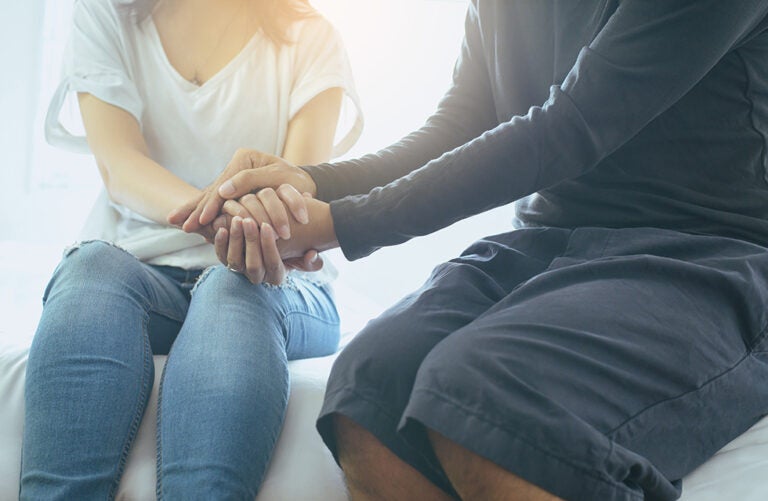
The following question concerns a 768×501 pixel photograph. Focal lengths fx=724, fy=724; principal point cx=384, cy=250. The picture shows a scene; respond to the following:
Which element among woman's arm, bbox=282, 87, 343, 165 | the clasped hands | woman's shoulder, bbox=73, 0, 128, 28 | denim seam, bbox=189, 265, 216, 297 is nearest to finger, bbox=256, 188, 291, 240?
the clasped hands

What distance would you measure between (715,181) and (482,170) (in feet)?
0.95

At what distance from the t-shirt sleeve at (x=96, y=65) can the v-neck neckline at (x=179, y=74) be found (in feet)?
0.17

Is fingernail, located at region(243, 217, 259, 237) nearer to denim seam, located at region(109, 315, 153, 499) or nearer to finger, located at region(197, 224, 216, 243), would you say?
finger, located at region(197, 224, 216, 243)

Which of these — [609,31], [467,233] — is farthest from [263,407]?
[467,233]

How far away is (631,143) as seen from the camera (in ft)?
2.95

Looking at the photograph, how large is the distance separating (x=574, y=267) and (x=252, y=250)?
412 mm

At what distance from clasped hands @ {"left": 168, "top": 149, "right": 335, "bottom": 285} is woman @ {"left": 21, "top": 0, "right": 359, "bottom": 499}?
0.05ft

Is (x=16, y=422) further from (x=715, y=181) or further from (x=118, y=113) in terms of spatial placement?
(x=715, y=181)

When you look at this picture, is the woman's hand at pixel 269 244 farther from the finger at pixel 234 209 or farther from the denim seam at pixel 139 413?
the denim seam at pixel 139 413

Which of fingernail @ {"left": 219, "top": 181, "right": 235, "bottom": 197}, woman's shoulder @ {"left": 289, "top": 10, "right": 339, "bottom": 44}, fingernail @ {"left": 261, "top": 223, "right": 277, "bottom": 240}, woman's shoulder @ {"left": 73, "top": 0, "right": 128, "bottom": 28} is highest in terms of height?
woman's shoulder @ {"left": 73, "top": 0, "right": 128, "bottom": 28}

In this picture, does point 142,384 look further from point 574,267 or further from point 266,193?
point 574,267

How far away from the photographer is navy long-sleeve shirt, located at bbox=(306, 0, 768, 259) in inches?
31.6

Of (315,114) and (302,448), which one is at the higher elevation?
(315,114)

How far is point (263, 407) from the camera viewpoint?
0.88m
